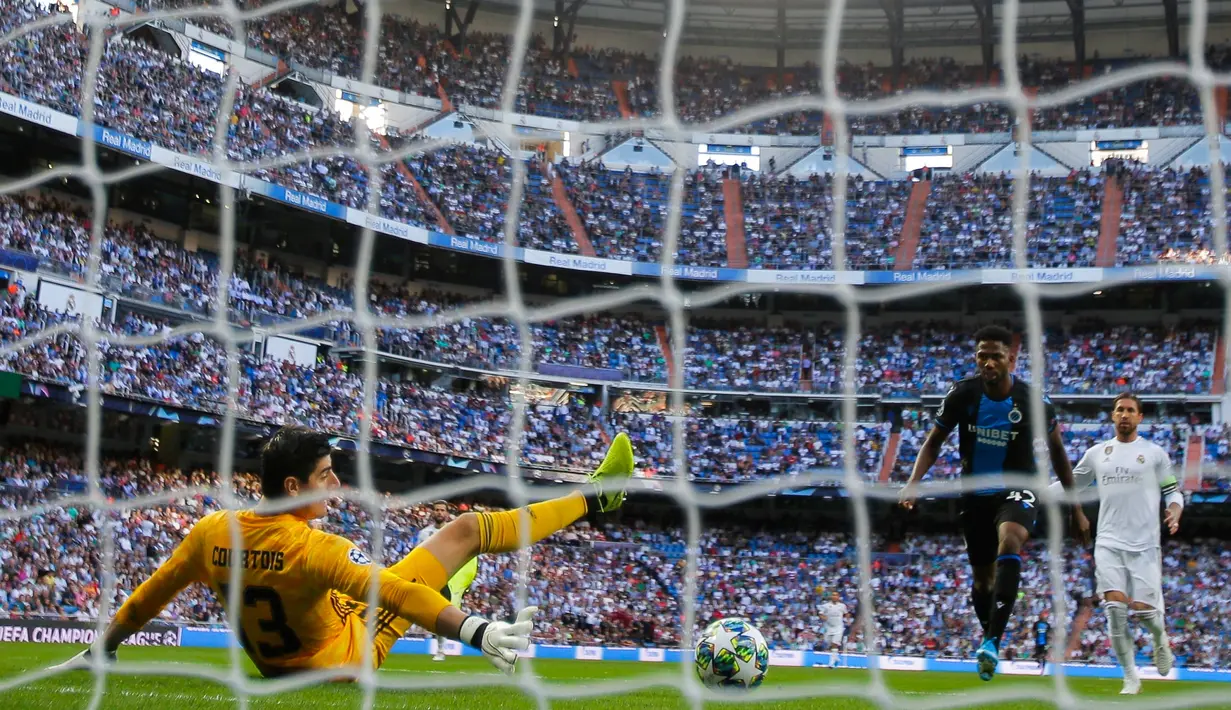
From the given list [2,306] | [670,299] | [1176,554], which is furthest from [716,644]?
[1176,554]

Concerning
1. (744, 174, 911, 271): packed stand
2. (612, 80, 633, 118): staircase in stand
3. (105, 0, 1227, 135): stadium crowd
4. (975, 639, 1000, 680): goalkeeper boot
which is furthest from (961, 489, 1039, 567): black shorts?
(612, 80, 633, 118): staircase in stand

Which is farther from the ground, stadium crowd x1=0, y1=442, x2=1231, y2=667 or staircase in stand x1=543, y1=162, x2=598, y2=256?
staircase in stand x1=543, y1=162, x2=598, y2=256

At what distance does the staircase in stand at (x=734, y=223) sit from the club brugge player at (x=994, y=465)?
23392mm

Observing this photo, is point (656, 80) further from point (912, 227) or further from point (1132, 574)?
point (1132, 574)

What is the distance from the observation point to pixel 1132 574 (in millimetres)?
7016

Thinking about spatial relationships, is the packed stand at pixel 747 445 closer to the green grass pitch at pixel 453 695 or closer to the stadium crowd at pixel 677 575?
the stadium crowd at pixel 677 575

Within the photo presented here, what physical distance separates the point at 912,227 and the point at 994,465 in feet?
82.3

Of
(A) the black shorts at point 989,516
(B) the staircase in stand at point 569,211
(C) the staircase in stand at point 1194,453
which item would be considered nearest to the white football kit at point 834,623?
(C) the staircase in stand at point 1194,453

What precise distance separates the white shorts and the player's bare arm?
1.15 meters

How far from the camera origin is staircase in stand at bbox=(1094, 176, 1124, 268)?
28094 mm

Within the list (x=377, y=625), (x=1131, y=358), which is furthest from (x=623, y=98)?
(x=377, y=625)

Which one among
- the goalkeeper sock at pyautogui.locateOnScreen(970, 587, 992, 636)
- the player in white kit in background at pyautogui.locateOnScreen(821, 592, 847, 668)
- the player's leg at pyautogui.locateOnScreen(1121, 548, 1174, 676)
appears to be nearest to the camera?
the goalkeeper sock at pyautogui.locateOnScreen(970, 587, 992, 636)

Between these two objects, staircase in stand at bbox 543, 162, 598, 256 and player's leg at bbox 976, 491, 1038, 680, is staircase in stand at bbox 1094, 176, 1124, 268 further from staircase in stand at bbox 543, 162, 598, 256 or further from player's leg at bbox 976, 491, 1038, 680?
player's leg at bbox 976, 491, 1038, 680

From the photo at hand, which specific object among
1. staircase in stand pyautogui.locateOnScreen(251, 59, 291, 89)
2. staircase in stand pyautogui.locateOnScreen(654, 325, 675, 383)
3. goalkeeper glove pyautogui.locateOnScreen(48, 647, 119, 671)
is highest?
staircase in stand pyautogui.locateOnScreen(251, 59, 291, 89)
